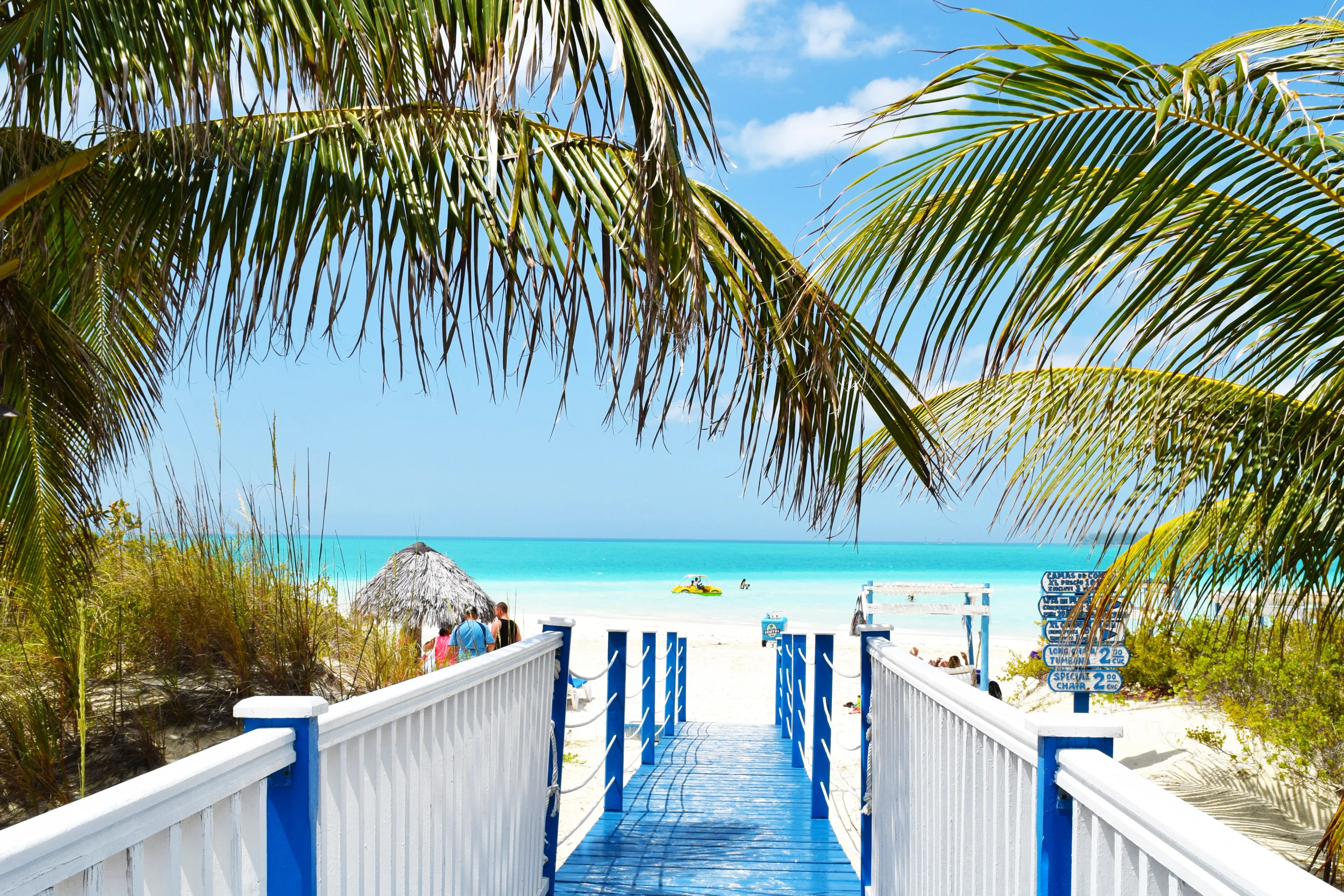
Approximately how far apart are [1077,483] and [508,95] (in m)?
2.87

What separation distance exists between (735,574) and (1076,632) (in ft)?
241

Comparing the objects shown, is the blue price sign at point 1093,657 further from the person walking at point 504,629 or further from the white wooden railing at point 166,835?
the white wooden railing at point 166,835

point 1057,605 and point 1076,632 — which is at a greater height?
point 1057,605

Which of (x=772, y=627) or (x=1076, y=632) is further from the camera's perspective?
(x=772, y=627)

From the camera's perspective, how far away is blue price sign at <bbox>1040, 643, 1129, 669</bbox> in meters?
6.07

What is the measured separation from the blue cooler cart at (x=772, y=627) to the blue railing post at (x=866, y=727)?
3391 millimetres

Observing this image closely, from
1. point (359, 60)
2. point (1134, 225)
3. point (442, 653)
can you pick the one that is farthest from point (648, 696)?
point (1134, 225)

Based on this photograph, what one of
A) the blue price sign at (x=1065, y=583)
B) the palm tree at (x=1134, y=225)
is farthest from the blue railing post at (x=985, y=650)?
the palm tree at (x=1134, y=225)

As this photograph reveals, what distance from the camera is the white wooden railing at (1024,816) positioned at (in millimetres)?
1136

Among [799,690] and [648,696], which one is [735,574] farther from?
[799,690]

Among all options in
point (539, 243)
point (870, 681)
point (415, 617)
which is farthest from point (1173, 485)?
point (415, 617)

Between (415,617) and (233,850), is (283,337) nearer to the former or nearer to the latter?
(233,850)

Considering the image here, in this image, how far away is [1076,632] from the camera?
6406mm

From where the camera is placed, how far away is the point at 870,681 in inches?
152
